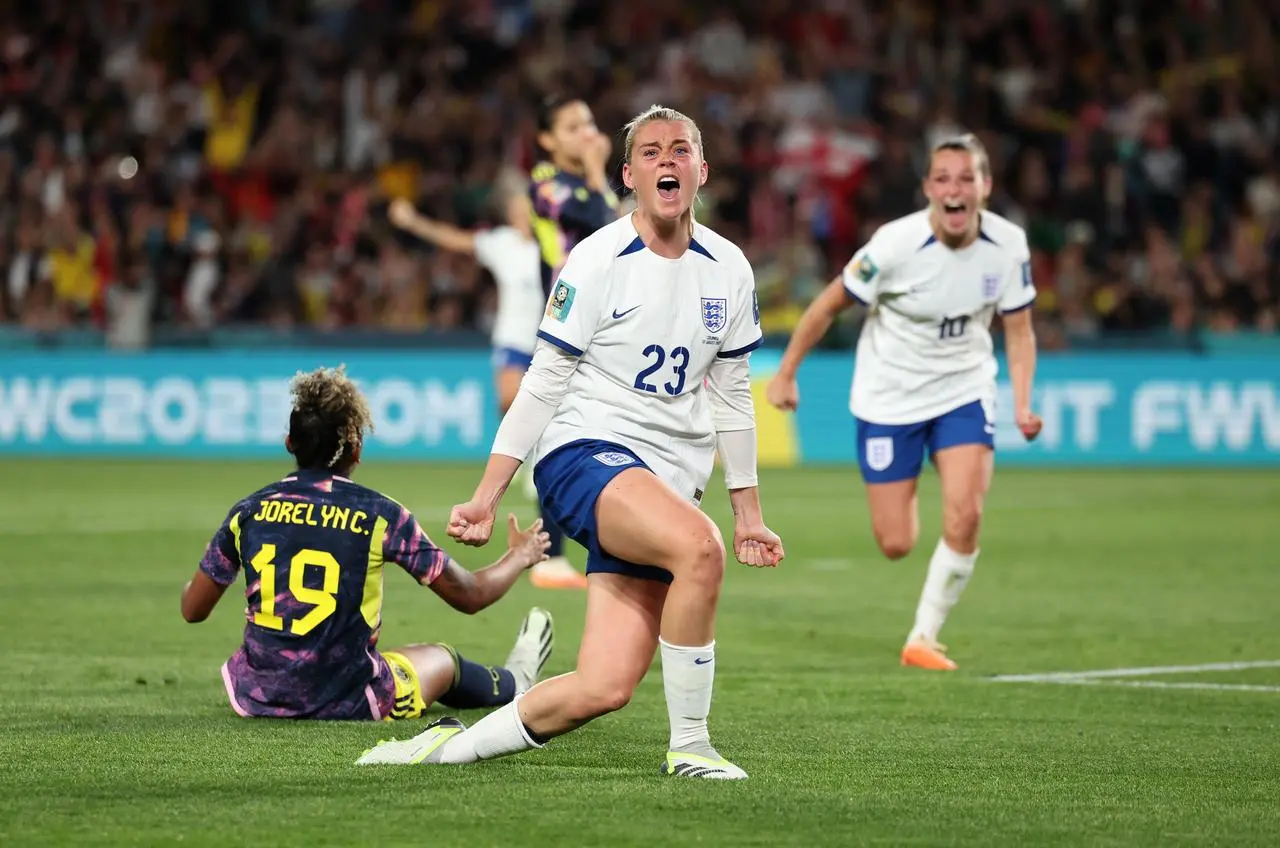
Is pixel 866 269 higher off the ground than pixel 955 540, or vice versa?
pixel 866 269

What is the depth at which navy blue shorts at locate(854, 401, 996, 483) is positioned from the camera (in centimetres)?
948

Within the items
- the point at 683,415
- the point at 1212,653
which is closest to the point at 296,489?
the point at 683,415

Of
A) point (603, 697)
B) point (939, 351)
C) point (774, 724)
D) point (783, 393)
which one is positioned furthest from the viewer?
point (939, 351)

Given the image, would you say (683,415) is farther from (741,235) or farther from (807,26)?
(807,26)

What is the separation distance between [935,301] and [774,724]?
3046mm

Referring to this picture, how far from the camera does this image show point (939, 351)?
9680 millimetres

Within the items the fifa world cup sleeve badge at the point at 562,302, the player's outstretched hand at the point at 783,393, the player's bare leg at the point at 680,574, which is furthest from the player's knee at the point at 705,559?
the player's outstretched hand at the point at 783,393

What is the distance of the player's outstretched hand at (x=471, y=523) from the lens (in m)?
5.58

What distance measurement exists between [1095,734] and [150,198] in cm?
1994

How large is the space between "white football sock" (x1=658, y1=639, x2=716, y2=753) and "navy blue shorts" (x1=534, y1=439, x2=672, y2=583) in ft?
0.84

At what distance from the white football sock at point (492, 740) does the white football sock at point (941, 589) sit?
3499 mm

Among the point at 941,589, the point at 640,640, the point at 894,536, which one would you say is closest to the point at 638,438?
the point at 640,640

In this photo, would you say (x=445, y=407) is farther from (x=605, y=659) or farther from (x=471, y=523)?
(x=471, y=523)

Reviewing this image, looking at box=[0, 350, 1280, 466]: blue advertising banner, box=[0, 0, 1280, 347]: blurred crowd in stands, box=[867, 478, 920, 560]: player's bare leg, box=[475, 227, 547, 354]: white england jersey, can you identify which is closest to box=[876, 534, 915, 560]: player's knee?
box=[867, 478, 920, 560]: player's bare leg
